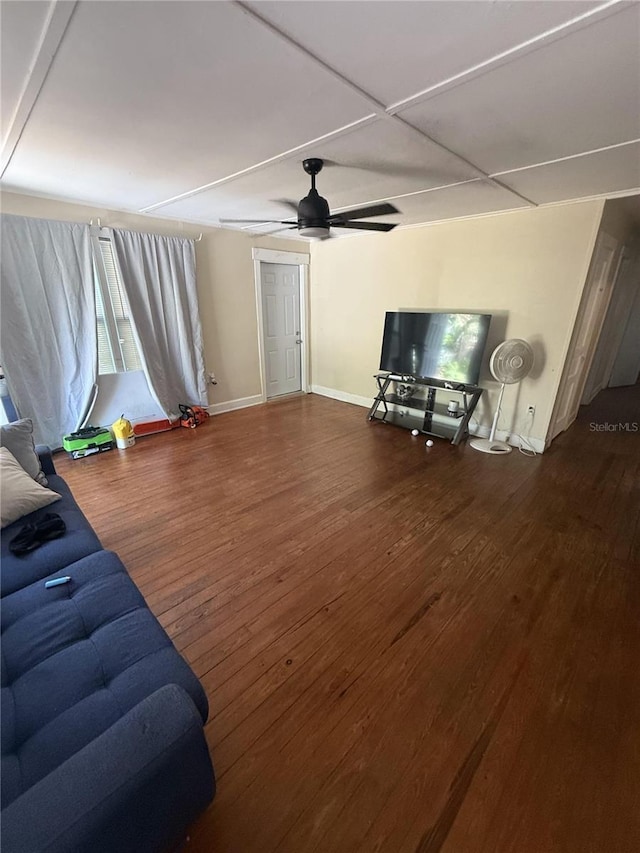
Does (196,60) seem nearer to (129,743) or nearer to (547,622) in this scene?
(129,743)

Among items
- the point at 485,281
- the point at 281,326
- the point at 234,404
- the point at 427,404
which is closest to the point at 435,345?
the point at 427,404

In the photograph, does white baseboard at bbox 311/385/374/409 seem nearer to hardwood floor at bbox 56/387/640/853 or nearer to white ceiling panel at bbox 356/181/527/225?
hardwood floor at bbox 56/387/640/853

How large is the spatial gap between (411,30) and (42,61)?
1375mm

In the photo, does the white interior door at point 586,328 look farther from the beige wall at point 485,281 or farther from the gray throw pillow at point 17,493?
the gray throw pillow at point 17,493

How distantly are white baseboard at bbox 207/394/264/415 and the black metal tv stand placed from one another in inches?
67.8

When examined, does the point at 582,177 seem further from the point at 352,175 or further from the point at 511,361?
the point at 352,175

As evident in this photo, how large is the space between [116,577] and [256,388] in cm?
388

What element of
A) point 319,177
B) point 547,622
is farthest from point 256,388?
point 547,622

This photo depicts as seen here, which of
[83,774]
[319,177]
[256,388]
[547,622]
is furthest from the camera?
[256,388]

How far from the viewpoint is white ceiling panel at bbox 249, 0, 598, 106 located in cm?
106

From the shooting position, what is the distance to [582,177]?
2436 millimetres

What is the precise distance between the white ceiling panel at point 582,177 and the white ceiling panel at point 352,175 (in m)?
0.48

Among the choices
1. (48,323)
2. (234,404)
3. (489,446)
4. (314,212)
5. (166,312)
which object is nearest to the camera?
(314,212)

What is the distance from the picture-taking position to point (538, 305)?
3.38 metres
